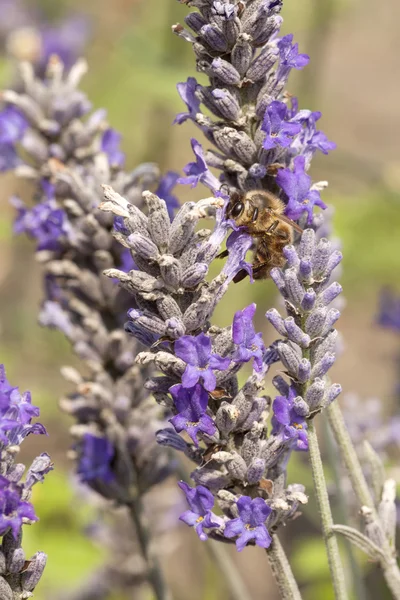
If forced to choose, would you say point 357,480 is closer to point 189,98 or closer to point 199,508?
point 199,508

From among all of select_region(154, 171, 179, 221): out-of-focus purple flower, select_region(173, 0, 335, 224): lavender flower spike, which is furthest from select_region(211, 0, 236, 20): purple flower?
select_region(154, 171, 179, 221): out-of-focus purple flower

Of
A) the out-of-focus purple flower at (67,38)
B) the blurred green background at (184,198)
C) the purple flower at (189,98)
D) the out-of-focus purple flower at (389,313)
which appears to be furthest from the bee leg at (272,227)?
the out-of-focus purple flower at (67,38)

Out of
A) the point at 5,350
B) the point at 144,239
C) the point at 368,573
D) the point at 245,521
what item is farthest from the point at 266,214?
the point at 5,350

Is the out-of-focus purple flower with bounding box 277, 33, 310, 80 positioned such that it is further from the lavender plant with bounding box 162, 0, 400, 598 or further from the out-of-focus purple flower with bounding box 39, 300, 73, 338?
the out-of-focus purple flower with bounding box 39, 300, 73, 338

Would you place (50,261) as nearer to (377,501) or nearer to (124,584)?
(377,501)

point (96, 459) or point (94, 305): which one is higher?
point (94, 305)

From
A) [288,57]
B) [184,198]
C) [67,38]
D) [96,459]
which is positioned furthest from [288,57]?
[67,38]
